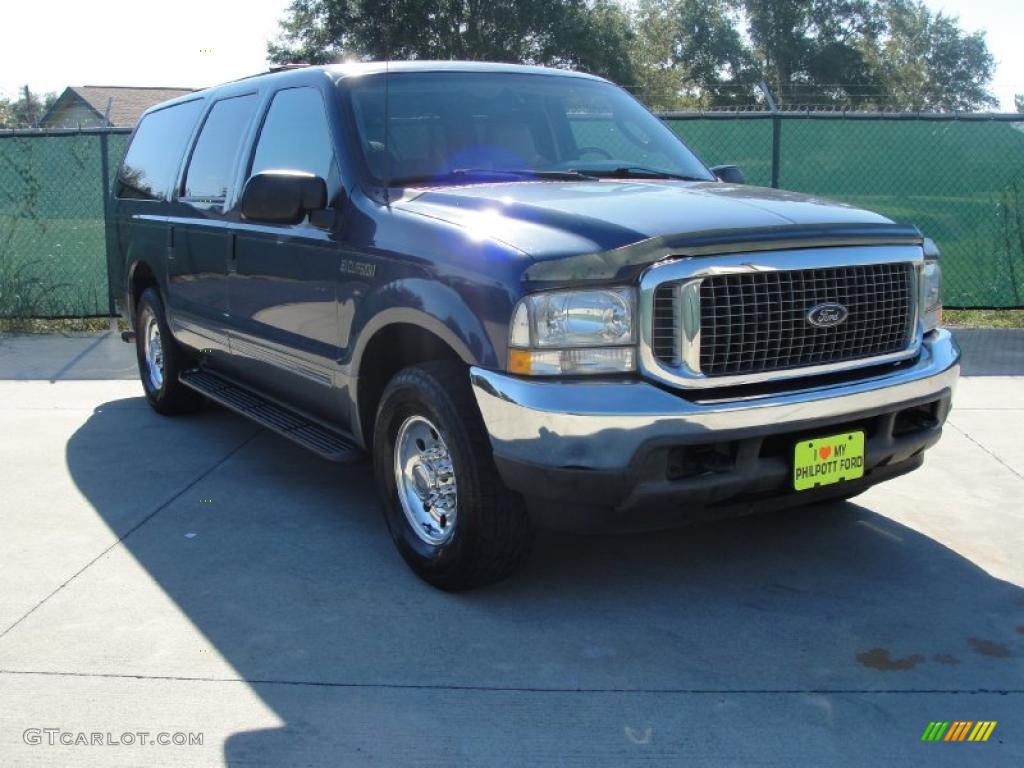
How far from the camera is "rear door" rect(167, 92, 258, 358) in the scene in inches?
220

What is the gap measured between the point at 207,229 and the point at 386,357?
1.85m

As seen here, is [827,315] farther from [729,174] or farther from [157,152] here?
[157,152]

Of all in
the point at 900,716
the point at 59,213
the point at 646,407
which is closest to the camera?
the point at 900,716

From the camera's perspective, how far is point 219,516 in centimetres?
501

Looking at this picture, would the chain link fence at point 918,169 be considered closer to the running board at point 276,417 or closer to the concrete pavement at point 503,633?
A: the concrete pavement at point 503,633

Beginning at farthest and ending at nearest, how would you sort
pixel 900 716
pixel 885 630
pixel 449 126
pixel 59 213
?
pixel 59 213 → pixel 449 126 → pixel 885 630 → pixel 900 716

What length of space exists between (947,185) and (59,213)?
8.48 metres

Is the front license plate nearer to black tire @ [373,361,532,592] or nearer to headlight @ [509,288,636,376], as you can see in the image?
headlight @ [509,288,636,376]

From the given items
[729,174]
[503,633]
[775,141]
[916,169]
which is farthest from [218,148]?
[916,169]

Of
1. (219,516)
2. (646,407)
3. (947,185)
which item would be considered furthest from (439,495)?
(947,185)

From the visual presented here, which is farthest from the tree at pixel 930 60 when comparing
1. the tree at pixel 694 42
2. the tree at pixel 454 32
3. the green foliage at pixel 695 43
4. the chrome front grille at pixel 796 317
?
the chrome front grille at pixel 796 317

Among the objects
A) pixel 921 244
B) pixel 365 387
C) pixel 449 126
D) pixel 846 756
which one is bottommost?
pixel 846 756

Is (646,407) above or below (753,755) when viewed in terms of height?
above

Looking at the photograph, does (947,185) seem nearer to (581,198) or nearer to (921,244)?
(921,244)
